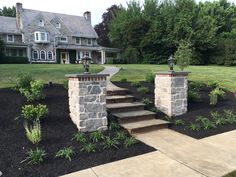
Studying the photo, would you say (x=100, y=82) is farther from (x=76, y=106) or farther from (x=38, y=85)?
(x=38, y=85)

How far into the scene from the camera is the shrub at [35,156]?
153 inches

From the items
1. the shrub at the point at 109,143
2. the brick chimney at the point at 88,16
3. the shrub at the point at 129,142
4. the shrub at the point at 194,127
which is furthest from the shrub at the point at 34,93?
the brick chimney at the point at 88,16

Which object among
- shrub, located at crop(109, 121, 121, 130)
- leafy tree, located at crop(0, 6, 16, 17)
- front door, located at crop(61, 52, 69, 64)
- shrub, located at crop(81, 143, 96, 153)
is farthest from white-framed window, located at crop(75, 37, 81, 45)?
shrub, located at crop(81, 143, 96, 153)

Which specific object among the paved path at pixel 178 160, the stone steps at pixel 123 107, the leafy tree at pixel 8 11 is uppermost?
the leafy tree at pixel 8 11

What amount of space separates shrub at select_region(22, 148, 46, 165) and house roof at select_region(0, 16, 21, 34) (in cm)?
2885

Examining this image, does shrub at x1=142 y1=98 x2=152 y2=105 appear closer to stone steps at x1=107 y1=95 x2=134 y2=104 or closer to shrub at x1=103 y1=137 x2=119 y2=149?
stone steps at x1=107 y1=95 x2=134 y2=104

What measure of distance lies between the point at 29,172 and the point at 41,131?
138cm

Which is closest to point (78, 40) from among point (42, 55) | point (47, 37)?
point (47, 37)

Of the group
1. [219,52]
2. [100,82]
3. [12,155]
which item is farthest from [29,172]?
[219,52]

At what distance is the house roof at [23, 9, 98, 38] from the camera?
30562 mm

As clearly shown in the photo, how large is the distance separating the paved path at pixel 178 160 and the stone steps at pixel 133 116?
75 centimetres

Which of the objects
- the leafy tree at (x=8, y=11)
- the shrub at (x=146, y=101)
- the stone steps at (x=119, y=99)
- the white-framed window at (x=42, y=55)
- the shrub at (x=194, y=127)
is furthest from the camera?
the leafy tree at (x=8, y=11)

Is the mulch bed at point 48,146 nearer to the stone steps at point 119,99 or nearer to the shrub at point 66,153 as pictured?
the shrub at point 66,153

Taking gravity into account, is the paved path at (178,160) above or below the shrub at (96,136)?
below
